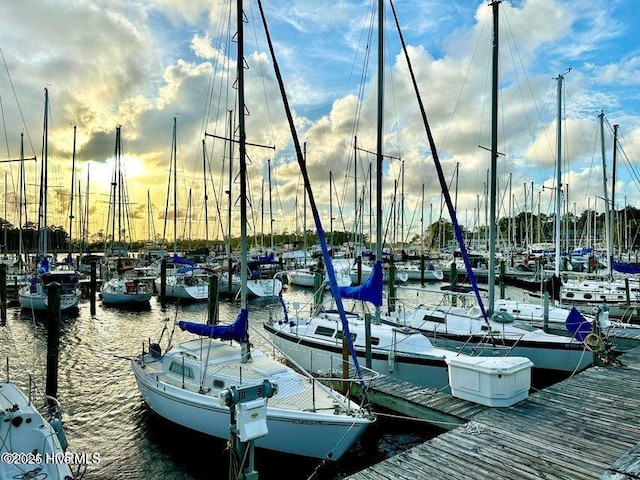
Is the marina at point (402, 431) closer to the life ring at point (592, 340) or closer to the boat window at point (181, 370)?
the life ring at point (592, 340)

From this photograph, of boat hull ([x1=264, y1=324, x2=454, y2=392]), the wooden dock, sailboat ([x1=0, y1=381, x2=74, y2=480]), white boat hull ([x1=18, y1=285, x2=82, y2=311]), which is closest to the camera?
the wooden dock

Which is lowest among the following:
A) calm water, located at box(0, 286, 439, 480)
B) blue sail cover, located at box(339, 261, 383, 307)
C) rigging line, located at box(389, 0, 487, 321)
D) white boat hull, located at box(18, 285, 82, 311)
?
calm water, located at box(0, 286, 439, 480)

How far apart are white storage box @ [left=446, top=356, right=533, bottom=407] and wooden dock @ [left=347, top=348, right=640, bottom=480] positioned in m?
0.26

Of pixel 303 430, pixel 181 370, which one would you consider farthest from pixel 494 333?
pixel 181 370

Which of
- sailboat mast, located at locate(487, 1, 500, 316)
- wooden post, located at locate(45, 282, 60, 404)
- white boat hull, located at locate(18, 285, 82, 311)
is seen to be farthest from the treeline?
wooden post, located at locate(45, 282, 60, 404)

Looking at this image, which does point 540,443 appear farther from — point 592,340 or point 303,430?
point 592,340

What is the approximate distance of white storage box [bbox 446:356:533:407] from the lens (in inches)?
379

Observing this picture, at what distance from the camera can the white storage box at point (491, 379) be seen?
9.62 metres

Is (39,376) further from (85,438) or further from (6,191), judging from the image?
(6,191)

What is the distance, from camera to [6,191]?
200ft

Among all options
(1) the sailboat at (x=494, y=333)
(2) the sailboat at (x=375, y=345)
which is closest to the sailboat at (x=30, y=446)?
(2) the sailboat at (x=375, y=345)

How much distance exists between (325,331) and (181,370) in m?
6.38

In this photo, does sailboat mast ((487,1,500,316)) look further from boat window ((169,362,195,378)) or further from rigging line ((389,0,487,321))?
boat window ((169,362,195,378))

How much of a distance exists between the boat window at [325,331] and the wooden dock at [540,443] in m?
6.99
